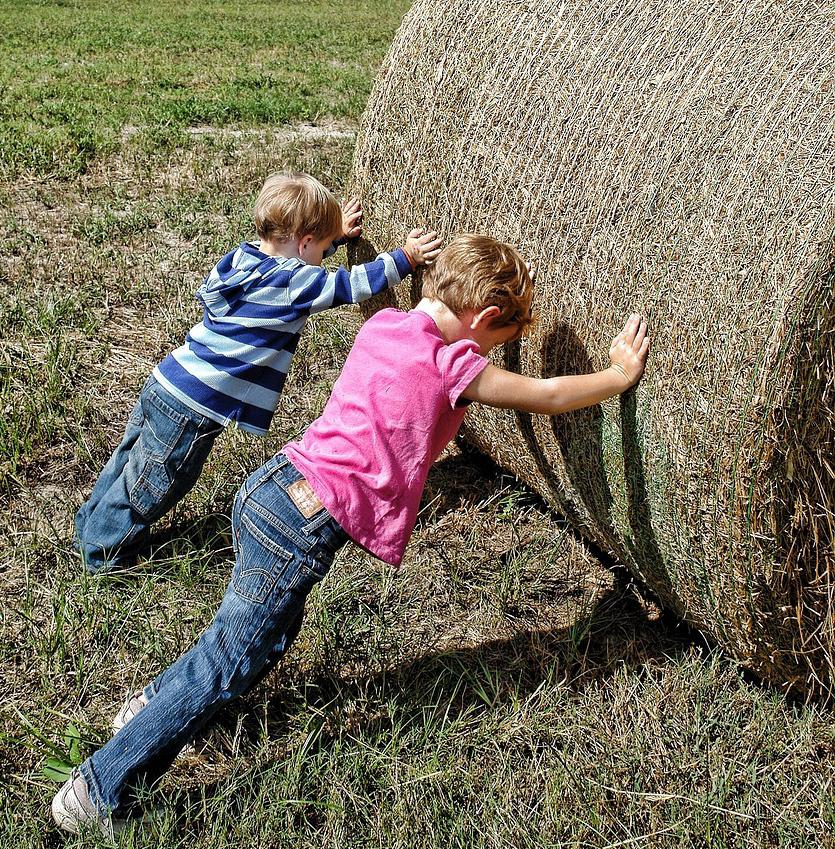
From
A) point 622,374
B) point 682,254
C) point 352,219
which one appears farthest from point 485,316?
point 352,219

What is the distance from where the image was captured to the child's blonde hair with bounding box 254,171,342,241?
352 cm

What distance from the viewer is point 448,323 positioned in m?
3.00

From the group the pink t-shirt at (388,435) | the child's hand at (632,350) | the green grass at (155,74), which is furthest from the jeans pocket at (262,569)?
the green grass at (155,74)

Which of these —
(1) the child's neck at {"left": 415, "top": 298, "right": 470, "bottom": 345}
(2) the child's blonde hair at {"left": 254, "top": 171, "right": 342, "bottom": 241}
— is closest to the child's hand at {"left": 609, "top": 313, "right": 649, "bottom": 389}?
(1) the child's neck at {"left": 415, "top": 298, "right": 470, "bottom": 345}

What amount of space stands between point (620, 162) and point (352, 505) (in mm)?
1233

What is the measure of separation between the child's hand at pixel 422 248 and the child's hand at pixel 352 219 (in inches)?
21.0

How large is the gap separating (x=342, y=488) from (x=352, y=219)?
1.60 metres

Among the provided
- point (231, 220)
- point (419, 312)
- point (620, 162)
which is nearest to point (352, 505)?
point (419, 312)

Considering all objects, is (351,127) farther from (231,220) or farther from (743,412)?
(743,412)

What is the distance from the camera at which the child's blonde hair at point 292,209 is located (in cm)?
352

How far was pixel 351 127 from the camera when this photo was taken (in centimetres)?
848

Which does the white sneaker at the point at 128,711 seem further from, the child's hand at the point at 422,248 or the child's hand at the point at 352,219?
the child's hand at the point at 352,219

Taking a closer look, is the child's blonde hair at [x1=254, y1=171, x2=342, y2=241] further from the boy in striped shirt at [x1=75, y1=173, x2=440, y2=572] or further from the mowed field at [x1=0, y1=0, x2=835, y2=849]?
the mowed field at [x1=0, y1=0, x2=835, y2=849]

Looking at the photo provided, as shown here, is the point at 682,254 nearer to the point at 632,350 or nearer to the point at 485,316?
the point at 632,350
